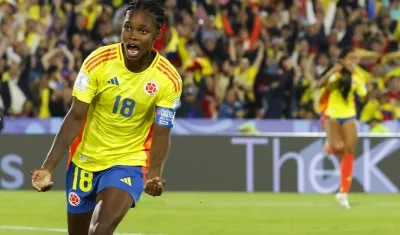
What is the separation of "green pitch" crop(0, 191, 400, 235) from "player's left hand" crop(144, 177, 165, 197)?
4894 mm

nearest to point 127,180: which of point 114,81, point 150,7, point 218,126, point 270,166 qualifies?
point 114,81

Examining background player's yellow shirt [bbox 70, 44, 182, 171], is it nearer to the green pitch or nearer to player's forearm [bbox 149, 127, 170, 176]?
player's forearm [bbox 149, 127, 170, 176]

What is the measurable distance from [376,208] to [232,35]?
246 inches

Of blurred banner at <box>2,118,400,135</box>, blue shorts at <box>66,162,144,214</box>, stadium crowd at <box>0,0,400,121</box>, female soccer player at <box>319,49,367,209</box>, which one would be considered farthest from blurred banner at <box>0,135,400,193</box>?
blue shorts at <box>66,162,144,214</box>

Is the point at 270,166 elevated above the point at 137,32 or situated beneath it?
situated beneath

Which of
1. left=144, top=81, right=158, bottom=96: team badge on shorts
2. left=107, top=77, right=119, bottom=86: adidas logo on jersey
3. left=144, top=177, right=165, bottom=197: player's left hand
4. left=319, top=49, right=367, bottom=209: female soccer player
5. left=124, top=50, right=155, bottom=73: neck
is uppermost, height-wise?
left=124, top=50, right=155, bottom=73: neck

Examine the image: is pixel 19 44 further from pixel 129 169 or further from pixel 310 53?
pixel 129 169

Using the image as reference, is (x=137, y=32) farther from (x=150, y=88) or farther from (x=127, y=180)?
(x=127, y=180)

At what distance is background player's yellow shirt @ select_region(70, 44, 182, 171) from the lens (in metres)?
7.81

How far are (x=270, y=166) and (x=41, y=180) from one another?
11.9 m

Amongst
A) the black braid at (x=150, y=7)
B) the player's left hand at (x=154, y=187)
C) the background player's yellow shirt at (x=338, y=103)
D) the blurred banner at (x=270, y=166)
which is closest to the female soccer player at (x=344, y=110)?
the background player's yellow shirt at (x=338, y=103)

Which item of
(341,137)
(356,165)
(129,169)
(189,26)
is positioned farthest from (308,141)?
(129,169)

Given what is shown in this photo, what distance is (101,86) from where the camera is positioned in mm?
7828

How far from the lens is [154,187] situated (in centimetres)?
711
